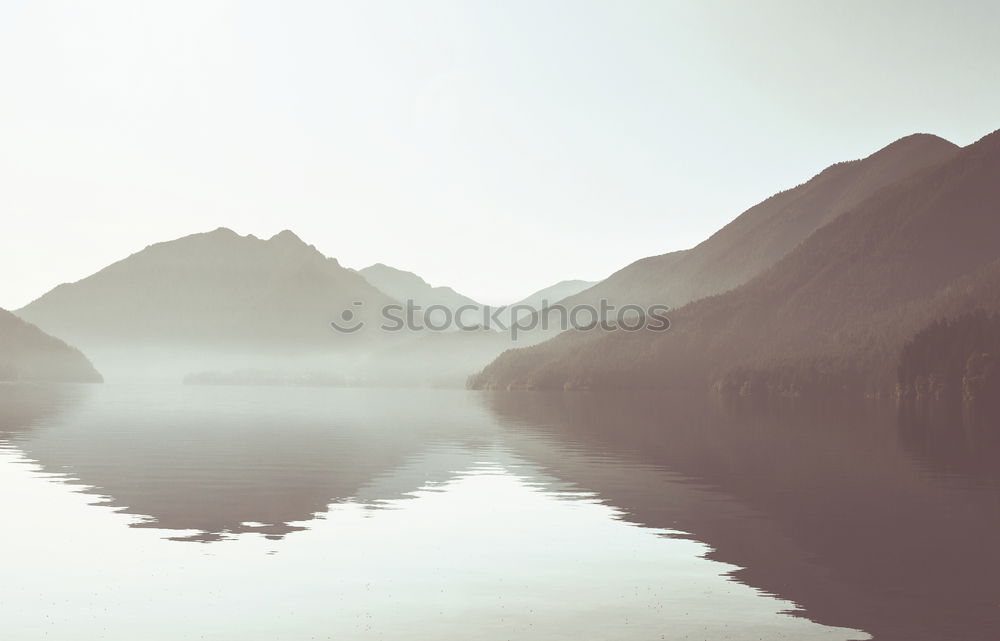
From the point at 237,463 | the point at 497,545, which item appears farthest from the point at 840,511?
the point at 237,463

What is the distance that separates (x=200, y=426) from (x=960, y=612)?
118769 millimetres

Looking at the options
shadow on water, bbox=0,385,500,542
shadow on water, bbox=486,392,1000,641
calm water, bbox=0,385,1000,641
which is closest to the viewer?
calm water, bbox=0,385,1000,641

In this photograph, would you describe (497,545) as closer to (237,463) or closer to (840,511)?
(840,511)

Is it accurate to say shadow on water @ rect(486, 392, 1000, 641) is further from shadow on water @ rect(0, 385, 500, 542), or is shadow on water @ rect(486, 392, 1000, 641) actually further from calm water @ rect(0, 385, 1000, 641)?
shadow on water @ rect(0, 385, 500, 542)

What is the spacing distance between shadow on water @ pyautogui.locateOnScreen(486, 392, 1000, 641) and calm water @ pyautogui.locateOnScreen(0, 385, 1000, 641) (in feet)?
0.64

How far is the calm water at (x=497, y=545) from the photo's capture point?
33.9m

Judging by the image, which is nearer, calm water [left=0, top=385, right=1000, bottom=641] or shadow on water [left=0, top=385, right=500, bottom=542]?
calm water [left=0, top=385, right=1000, bottom=641]

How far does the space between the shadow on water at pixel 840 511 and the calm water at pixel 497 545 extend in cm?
19

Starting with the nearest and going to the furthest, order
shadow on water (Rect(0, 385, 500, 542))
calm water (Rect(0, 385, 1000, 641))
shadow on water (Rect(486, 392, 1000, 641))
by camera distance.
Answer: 1. calm water (Rect(0, 385, 1000, 641))
2. shadow on water (Rect(486, 392, 1000, 641))
3. shadow on water (Rect(0, 385, 500, 542))

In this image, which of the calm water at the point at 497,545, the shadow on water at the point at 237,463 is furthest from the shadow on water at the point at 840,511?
the shadow on water at the point at 237,463

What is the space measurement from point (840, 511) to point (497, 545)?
20205 millimetres

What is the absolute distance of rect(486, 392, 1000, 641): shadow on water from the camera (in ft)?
119

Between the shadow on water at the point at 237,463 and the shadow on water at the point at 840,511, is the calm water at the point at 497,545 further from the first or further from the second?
the shadow on water at the point at 237,463

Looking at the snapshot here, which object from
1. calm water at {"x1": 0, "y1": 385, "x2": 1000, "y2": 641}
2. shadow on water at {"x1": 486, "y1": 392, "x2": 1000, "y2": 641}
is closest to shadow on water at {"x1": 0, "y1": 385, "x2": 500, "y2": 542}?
calm water at {"x1": 0, "y1": 385, "x2": 1000, "y2": 641}
